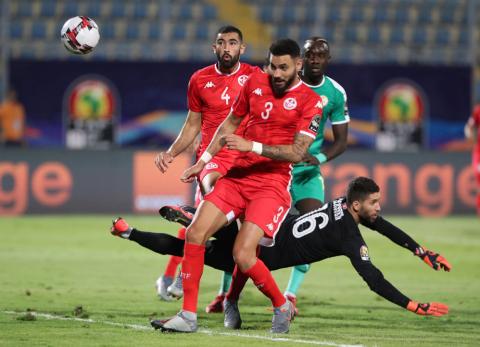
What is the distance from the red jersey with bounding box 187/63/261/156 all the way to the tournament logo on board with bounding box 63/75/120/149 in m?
12.6

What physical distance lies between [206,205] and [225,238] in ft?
2.61

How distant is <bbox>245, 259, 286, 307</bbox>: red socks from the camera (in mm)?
7996

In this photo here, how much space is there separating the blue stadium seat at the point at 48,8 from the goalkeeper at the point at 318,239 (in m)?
15.9

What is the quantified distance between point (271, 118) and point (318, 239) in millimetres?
1070

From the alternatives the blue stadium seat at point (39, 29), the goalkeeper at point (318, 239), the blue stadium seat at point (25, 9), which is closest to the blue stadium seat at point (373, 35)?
the blue stadium seat at point (39, 29)

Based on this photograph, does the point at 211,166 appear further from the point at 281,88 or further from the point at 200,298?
the point at 200,298

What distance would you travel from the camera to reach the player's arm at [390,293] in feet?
25.3

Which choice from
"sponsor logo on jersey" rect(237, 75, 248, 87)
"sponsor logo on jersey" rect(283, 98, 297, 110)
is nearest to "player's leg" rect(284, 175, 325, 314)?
"sponsor logo on jersey" rect(237, 75, 248, 87)

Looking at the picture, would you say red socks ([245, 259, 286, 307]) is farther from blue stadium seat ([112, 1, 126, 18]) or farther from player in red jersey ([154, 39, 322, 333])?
blue stadium seat ([112, 1, 126, 18])

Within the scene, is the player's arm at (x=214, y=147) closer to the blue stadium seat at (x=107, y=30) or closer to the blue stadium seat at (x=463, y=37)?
the blue stadium seat at (x=107, y=30)

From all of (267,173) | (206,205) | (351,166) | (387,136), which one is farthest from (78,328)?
(387,136)

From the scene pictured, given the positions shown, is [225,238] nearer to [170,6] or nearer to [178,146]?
[178,146]

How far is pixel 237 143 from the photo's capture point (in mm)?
7672

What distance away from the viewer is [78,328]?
8078mm
